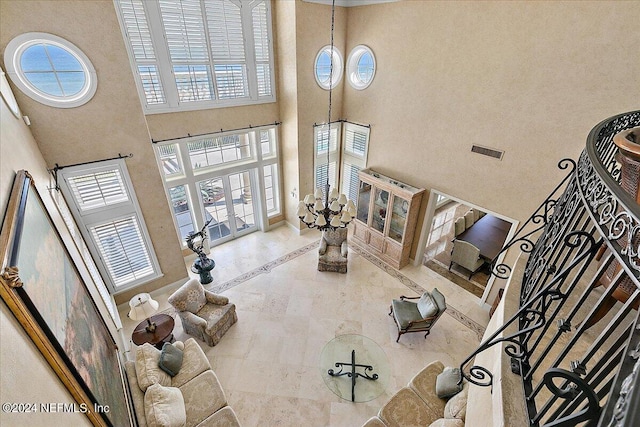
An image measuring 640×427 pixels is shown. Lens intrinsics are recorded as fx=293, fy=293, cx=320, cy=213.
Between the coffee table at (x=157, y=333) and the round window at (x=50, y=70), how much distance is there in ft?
11.1

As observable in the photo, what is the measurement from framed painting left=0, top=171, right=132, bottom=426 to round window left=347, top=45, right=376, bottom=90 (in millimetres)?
5933

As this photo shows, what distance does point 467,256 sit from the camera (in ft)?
21.1

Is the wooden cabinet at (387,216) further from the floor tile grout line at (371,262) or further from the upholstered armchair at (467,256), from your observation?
the upholstered armchair at (467,256)

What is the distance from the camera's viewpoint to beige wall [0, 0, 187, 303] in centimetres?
353

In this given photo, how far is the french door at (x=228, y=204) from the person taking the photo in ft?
22.6

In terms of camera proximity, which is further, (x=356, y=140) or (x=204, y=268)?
(x=356, y=140)

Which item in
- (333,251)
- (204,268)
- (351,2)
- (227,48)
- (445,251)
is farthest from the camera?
(445,251)

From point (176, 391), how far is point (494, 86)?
6.19 meters

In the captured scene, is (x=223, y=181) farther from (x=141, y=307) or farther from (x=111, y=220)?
(x=141, y=307)

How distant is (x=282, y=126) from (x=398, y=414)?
600 cm

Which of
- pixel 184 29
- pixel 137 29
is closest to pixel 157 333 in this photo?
pixel 137 29

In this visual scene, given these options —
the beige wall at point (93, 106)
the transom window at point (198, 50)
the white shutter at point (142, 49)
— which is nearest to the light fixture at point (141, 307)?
the beige wall at point (93, 106)

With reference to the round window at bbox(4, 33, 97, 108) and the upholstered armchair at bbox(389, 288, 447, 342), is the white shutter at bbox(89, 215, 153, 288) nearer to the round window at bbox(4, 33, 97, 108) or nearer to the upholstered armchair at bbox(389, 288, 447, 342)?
the round window at bbox(4, 33, 97, 108)

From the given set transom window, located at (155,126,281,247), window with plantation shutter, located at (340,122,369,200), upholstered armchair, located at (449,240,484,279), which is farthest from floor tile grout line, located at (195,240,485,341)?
window with plantation shutter, located at (340,122,369,200)
